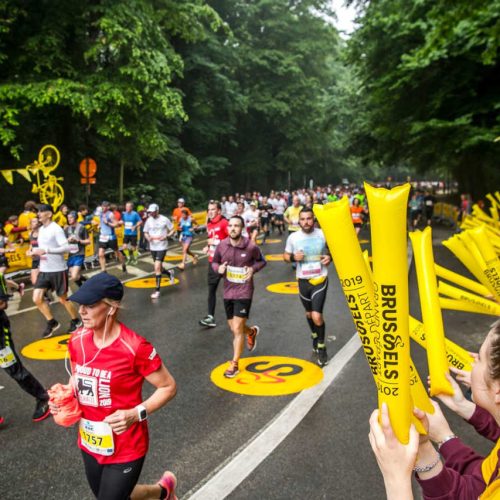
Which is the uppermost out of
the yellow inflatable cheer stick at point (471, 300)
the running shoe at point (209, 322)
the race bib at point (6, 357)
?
the yellow inflatable cheer stick at point (471, 300)

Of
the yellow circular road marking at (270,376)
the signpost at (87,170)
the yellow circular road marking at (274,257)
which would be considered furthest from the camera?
the signpost at (87,170)

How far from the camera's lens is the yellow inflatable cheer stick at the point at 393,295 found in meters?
1.26

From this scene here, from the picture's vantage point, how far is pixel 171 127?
3169 cm

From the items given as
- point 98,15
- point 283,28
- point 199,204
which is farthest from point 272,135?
point 98,15

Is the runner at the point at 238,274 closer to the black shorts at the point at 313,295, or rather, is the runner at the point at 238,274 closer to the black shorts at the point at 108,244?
the black shorts at the point at 313,295

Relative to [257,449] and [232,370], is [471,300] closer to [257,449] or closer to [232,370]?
[257,449]

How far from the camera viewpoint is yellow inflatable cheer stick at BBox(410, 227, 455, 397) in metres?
1.79

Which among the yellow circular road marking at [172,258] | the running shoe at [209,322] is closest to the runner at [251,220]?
the yellow circular road marking at [172,258]

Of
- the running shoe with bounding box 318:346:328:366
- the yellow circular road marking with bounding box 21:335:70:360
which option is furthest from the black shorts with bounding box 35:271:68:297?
the running shoe with bounding box 318:346:328:366

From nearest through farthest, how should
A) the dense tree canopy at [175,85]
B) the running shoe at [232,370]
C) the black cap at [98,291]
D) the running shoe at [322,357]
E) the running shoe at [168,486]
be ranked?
the black cap at [98,291] < the running shoe at [168,486] < the running shoe at [232,370] < the running shoe at [322,357] < the dense tree canopy at [175,85]

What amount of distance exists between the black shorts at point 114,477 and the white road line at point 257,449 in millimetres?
911

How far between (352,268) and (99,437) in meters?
2.49

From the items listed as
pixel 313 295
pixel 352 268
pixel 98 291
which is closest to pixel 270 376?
pixel 313 295

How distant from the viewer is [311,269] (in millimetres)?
7602
